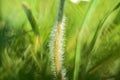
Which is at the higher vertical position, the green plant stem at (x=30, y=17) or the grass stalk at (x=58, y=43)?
the green plant stem at (x=30, y=17)

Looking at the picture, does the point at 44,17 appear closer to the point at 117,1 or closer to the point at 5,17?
the point at 5,17

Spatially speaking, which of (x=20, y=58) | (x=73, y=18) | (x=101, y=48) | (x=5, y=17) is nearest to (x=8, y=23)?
(x=5, y=17)

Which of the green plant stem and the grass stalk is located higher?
the green plant stem

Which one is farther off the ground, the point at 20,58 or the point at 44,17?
the point at 44,17

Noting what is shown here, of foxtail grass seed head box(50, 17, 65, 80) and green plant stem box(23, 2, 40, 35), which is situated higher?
green plant stem box(23, 2, 40, 35)
